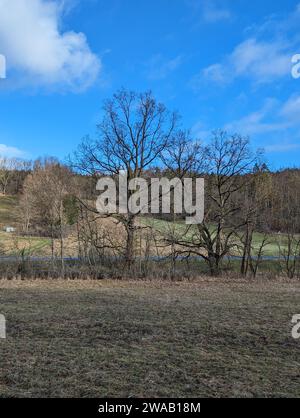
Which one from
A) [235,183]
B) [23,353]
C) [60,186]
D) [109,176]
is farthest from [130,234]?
[23,353]

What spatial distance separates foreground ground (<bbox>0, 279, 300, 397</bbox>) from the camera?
410 cm

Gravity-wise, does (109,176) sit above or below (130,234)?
above

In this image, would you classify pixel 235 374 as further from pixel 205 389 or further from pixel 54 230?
pixel 54 230

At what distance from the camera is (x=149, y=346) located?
18.4ft

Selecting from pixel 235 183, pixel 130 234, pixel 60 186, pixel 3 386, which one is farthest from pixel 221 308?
pixel 60 186

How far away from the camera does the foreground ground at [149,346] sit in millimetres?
4098

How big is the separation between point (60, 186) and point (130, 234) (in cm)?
453
